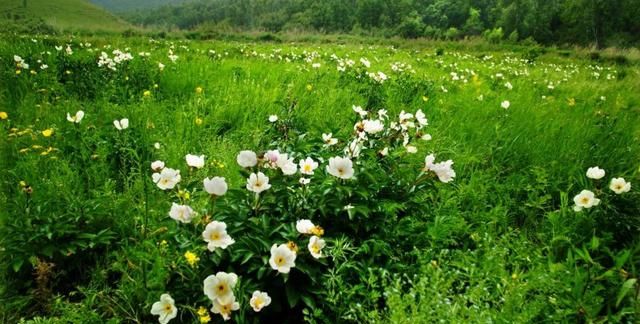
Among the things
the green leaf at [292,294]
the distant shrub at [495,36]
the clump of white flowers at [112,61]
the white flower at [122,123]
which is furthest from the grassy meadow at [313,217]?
the distant shrub at [495,36]

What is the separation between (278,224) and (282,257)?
0.26 metres

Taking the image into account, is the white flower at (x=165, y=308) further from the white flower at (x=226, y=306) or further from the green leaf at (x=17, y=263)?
the green leaf at (x=17, y=263)

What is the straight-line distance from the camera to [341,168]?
1707 mm

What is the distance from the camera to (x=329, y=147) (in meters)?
2.26

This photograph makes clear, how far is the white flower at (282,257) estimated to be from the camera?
1.35 m

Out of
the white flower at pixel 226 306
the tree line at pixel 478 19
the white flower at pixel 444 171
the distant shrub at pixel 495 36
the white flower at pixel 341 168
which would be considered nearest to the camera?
the white flower at pixel 226 306

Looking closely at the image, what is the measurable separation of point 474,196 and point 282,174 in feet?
4.78

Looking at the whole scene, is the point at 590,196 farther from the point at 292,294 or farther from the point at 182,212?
the point at 182,212

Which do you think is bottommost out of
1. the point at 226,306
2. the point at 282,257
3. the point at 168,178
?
the point at 226,306

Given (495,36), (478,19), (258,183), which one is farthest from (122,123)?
(478,19)

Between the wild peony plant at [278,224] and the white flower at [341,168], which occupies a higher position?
the white flower at [341,168]

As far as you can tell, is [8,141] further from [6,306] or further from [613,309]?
[613,309]

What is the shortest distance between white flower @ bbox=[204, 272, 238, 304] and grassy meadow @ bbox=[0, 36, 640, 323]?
11mm

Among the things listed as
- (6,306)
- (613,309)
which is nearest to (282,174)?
(6,306)
